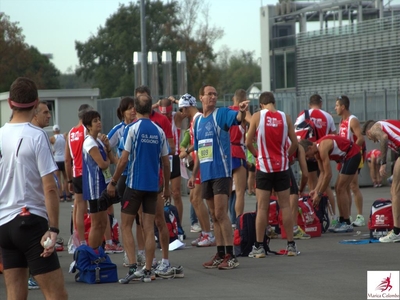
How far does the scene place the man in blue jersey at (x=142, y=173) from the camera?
29.8 ft

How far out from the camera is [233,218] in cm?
1400

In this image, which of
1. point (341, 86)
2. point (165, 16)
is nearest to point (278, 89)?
point (341, 86)

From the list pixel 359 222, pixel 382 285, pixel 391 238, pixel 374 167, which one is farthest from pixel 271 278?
pixel 374 167

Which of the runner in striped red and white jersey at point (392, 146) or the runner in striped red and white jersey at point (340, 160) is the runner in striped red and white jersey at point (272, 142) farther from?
the runner in striped red and white jersey at point (340, 160)

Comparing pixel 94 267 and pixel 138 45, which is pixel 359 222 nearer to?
pixel 94 267

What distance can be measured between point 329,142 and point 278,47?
3897 cm

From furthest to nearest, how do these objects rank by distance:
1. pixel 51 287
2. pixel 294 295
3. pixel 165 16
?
pixel 165 16 → pixel 294 295 → pixel 51 287

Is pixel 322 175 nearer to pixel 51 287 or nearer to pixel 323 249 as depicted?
pixel 323 249

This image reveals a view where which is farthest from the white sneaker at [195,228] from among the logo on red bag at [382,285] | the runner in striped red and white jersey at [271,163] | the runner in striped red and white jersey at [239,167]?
the logo on red bag at [382,285]

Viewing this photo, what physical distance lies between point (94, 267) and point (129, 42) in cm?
6715

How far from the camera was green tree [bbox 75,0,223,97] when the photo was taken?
6731 centimetres

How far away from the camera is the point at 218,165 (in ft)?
32.9

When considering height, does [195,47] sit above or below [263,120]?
above

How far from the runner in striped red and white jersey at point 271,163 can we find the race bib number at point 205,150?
3.56ft
